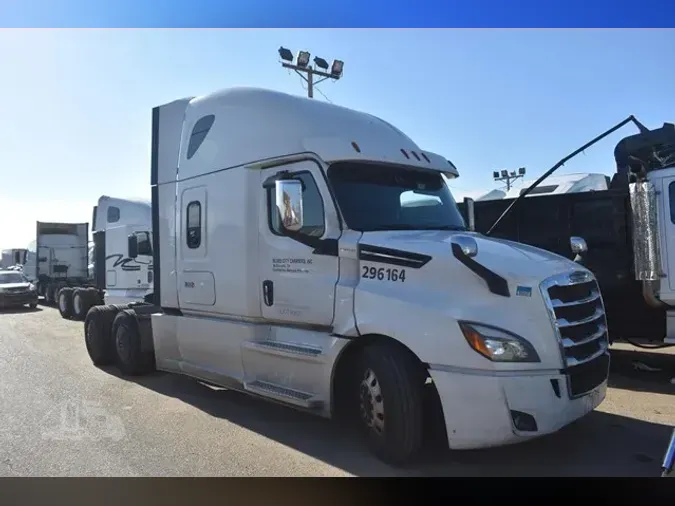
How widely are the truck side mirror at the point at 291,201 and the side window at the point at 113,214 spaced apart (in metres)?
12.2

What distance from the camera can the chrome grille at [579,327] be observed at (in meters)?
4.22

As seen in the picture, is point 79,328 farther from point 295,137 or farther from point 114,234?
point 295,137

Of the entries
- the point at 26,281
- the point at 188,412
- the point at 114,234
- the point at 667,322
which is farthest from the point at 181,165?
the point at 26,281

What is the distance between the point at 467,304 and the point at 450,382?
581mm

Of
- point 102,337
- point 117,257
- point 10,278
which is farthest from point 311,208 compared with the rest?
point 10,278

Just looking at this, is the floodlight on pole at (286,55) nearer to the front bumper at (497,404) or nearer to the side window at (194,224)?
the side window at (194,224)

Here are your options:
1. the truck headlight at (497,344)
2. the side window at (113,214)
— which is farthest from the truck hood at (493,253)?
the side window at (113,214)

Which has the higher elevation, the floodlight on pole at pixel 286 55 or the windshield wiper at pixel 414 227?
the floodlight on pole at pixel 286 55

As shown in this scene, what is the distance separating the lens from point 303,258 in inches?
208

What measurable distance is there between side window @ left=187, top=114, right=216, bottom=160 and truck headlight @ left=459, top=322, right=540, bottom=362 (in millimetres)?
4009

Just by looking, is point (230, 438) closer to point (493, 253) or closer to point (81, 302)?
point (493, 253)

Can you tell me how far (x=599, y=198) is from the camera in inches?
313

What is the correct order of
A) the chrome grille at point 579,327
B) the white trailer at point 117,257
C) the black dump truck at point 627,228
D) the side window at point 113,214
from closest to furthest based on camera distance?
the chrome grille at point 579,327 → the black dump truck at point 627,228 → the white trailer at point 117,257 → the side window at point 113,214

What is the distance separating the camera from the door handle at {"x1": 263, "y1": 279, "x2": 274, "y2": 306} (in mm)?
5629
